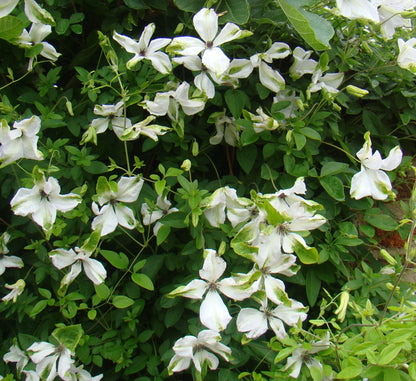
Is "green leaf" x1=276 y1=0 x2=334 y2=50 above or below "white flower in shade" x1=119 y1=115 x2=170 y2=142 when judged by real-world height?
above

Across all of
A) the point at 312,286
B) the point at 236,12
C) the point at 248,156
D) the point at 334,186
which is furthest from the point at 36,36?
the point at 312,286

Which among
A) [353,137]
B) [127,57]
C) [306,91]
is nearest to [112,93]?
[127,57]

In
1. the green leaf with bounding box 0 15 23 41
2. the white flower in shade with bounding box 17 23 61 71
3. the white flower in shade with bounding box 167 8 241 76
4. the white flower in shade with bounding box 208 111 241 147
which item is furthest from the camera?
the white flower in shade with bounding box 208 111 241 147

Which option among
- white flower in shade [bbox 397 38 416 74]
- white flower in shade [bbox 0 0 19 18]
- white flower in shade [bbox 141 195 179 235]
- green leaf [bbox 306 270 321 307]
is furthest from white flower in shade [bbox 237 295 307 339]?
white flower in shade [bbox 0 0 19 18]

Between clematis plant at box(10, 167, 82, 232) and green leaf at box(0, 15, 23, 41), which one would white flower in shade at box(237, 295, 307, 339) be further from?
green leaf at box(0, 15, 23, 41)

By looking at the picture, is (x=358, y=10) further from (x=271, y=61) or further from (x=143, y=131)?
(x=143, y=131)

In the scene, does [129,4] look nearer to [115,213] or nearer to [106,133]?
[106,133]

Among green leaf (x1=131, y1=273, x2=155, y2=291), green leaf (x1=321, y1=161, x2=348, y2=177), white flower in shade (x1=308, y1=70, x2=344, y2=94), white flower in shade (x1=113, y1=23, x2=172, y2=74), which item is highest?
white flower in shade (x1=113, y1=23, x2=172, y2=74)
